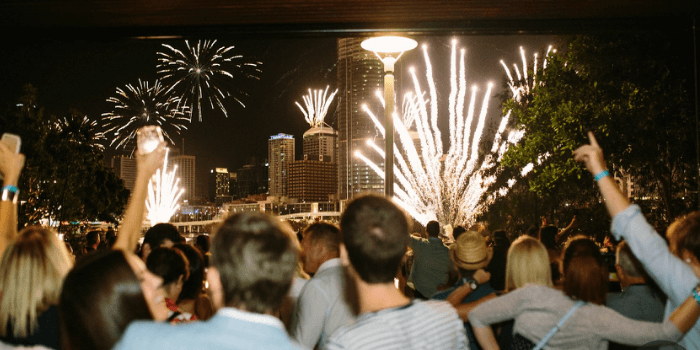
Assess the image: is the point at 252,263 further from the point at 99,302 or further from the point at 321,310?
the point at 321,310

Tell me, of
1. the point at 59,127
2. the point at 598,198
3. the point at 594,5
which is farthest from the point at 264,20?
the point at 59,127

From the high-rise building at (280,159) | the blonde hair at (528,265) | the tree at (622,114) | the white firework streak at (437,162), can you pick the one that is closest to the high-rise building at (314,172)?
the high-rise building at (280,159)

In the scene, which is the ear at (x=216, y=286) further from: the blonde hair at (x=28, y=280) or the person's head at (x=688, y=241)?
the person's head at (x=688, y=241)

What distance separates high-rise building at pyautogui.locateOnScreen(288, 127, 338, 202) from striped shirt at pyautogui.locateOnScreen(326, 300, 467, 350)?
149689 millimetres

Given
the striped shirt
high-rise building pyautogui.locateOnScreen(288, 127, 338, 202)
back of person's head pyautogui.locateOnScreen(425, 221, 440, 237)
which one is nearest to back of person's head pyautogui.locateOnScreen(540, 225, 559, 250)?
back of person's head pyautogui.locateOnScreen(425, 221, 440, 237)

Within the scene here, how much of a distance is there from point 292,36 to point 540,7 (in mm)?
2827

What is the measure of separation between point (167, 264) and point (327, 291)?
3.60 ft

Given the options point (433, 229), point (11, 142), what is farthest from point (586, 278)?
point (433, 229)

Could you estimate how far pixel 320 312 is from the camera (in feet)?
11.3

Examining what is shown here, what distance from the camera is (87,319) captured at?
75.2 inches

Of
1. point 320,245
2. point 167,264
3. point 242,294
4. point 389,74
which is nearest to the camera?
point 242,294

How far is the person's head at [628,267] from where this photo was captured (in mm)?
3916

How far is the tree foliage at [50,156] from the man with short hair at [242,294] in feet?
73.7

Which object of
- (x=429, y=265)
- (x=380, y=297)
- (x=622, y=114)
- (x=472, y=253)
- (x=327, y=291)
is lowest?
(x=429, y=265)
